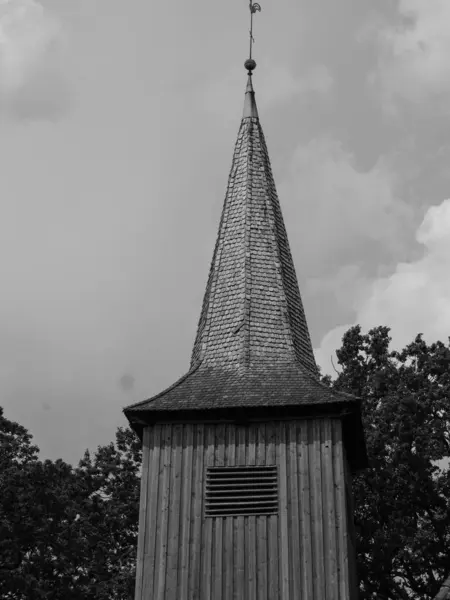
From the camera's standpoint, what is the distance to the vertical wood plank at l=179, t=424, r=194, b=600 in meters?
15.1

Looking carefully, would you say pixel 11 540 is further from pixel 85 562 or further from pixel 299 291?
pixel 299 291

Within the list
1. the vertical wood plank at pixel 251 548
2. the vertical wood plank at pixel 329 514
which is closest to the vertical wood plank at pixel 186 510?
the vertical wood plank at pixel 251 548

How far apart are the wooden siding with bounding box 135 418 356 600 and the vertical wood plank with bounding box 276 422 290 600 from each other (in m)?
0.02

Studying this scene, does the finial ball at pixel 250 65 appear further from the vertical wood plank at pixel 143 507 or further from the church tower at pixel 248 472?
the vertical wood plank at pixel 143 507

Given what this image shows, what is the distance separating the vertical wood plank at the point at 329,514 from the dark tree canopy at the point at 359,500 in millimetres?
9165

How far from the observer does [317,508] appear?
15.5 meters

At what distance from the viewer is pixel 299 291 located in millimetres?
19984

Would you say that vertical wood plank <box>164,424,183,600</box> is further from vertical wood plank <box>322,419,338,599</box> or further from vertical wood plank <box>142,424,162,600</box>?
vertical wood plank <box>322,419,338,599</box>

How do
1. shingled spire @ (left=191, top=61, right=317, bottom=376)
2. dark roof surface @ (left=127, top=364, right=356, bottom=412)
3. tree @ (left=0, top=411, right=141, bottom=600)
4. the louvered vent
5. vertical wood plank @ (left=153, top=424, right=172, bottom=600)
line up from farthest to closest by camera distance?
tree @ (left=0, top=411, right=141, bottom=600) < shingled spire @ (left=191, top=61, right=317, bottom=376) < dark roof surface @ (left=127, top=364, right=356, bottom=412) < the louvered vent < vertical wood plank @ (left=153, top=424, right=172, bottom=600)

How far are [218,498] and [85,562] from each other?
1352cm

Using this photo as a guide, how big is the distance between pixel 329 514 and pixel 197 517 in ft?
6.92

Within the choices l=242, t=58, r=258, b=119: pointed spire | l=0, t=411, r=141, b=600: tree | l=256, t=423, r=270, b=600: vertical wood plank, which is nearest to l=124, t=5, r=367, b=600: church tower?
l=256, t=423, r=270, b=600: vertical wood plank

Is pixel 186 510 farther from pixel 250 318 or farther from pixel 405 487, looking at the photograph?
pixel 405 487

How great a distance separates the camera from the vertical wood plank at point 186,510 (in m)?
15.1
